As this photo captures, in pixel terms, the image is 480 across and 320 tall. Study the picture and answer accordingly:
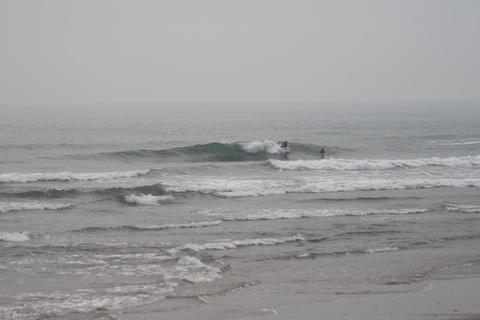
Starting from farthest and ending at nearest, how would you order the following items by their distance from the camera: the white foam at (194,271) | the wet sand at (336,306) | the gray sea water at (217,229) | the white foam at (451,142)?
the white foam at (451,142) → the white foam at (194,271) → the gray sea water at (217,229) → the wet sand at (336,306)

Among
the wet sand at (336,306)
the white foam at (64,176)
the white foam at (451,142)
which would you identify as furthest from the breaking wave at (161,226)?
the white foam at (451,142)

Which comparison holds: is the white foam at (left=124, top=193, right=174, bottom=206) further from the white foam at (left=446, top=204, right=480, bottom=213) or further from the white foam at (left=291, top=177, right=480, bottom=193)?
the white foam at (left=446, top=204, right=480, bottom=213)

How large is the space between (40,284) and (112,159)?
26436 millimetres

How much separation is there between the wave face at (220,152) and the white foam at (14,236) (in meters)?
22.3

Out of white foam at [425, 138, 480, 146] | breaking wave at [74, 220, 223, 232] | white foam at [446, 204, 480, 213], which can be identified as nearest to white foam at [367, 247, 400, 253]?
breaking wave at [74, 220, 223, 232]

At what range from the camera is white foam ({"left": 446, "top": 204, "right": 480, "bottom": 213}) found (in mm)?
21750

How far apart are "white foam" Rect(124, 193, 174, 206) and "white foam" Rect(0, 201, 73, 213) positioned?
240cm

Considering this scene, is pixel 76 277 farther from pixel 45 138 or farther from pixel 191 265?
pixel 45 138

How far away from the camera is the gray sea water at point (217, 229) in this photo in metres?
12.3

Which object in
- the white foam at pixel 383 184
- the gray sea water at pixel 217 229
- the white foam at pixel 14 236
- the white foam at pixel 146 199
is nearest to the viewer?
the gray sea water at pixel 217 229

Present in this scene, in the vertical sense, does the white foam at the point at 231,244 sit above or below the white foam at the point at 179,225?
above

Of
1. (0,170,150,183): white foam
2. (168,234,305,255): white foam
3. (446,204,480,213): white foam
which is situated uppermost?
(0,170,150,183): white foam

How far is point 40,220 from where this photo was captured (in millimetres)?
19406

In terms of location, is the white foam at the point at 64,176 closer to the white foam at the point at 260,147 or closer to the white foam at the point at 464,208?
the white foam at the point at 260,147
